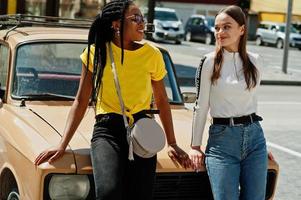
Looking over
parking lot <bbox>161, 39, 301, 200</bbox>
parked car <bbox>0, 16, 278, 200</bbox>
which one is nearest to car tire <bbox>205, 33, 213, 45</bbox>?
parking lot <bbox>161, 39, 301, 200</bbox>

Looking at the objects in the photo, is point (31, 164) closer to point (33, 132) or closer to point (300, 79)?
point (33, 132)

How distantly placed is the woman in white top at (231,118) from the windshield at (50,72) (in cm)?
147

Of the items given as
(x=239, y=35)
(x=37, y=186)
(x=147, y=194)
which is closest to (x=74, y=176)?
(x=37, y=186)

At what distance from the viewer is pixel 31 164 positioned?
158 inches

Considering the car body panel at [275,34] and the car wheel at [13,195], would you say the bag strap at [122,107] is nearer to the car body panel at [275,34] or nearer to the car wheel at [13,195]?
the car wheel at [13,195]

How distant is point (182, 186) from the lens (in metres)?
4.21

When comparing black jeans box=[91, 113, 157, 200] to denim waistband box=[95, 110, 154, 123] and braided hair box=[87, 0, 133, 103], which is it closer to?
denim waistband box=[95, 110, 154, 123]

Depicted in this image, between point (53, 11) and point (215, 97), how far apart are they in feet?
41.9

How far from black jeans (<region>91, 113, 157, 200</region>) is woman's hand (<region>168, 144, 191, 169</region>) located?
0.35 meters

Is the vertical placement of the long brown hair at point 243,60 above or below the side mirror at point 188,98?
above

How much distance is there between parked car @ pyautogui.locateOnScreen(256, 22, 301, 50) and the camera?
4331cm

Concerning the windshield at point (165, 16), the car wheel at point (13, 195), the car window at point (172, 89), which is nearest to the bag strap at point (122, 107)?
the car wheel at point (13, 195)

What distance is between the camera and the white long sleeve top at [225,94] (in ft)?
13.1

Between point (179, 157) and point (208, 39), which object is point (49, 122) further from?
point (208, 39)
